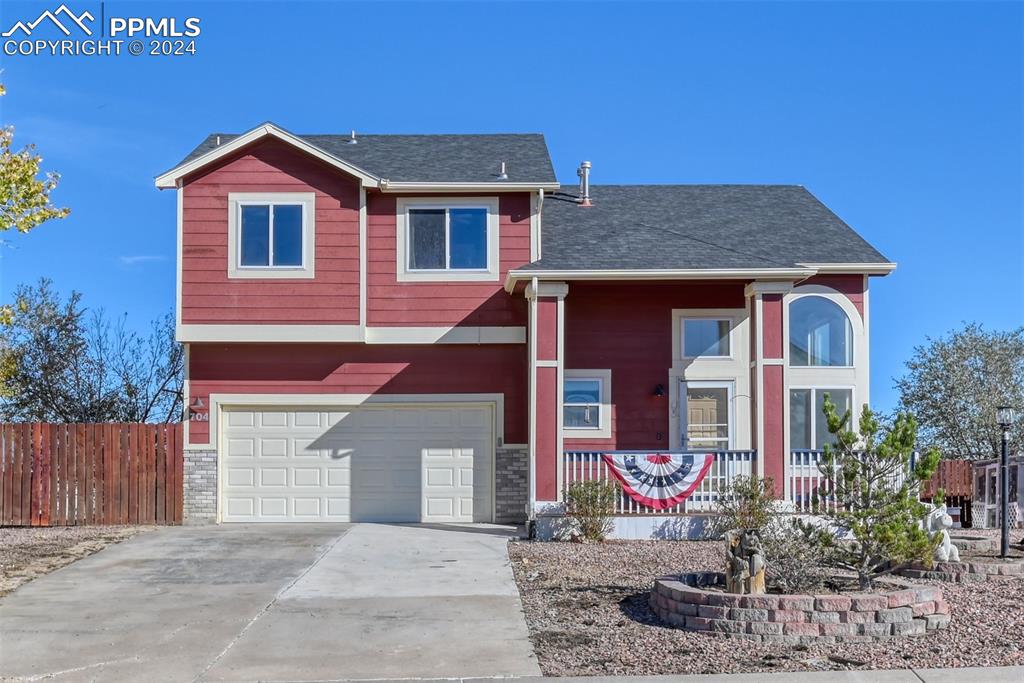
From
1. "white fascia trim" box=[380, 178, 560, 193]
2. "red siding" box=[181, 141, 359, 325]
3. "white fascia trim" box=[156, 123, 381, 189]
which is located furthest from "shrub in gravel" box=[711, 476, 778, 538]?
"white fascia trim" box=[156, 123, 381, 189]

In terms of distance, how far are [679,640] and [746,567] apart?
3.14ft

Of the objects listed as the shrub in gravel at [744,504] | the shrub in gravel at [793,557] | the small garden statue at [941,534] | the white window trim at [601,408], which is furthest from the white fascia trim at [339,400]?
the shrub in gravel at [793,557]

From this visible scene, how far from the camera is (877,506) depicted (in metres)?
9.91

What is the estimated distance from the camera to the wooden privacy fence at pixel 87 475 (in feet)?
54.9

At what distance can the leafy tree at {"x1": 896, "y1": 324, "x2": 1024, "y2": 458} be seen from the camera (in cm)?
2277

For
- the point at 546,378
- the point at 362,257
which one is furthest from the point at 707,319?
the point at 362,257

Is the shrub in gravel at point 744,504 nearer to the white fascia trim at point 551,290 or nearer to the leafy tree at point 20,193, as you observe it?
the white fascia trim at point 551,290

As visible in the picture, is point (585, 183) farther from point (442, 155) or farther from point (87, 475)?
point (87, 475)

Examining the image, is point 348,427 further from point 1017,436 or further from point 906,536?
point 1017,436

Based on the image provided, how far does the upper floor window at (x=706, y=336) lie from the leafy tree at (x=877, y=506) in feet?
23.9

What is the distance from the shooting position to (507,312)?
56.6 ft

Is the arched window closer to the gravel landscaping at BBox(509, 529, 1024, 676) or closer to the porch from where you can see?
the porch

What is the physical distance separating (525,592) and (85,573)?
5134 millimetres

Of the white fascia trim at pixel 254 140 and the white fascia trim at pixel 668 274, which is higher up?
the white fascia trim at pixel 254 140
